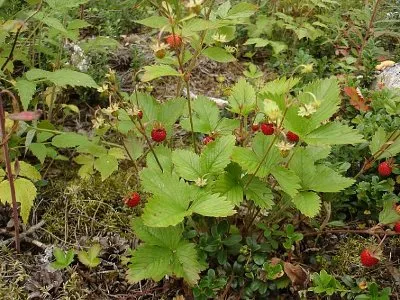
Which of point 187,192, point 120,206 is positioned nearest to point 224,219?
point 187,192

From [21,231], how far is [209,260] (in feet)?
2.76

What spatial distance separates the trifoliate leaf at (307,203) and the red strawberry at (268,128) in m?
0.27

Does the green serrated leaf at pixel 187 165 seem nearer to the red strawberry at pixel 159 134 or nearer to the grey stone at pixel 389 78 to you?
the red strawberry at pixel 159 134

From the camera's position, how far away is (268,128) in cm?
177

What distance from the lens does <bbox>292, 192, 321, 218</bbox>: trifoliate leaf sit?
1.80 m

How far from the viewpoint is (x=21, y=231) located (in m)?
2.21

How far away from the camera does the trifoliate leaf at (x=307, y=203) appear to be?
1804 mm

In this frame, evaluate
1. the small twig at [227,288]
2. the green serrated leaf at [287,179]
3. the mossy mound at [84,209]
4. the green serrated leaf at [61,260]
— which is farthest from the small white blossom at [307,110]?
the green serrated leaf at [61,260]

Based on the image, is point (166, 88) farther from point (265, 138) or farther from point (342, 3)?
point (342, 3)

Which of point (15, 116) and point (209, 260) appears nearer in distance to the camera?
point (15, 116)

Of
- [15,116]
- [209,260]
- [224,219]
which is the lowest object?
[209,260]

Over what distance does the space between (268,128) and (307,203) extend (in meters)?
0.32

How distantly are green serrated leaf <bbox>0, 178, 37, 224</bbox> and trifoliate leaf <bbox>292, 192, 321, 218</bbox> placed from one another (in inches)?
40.7

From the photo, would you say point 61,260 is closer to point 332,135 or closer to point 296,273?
point 296,273
